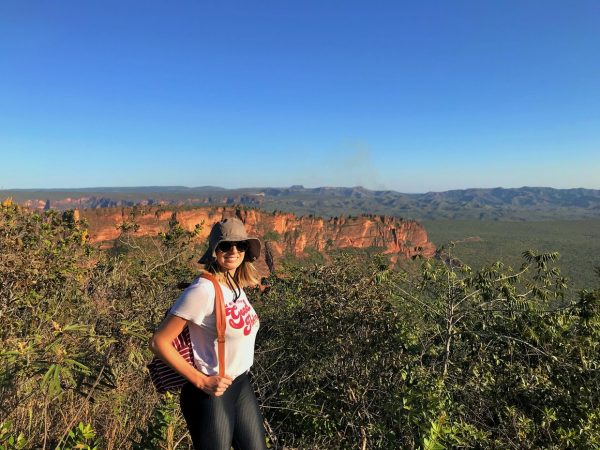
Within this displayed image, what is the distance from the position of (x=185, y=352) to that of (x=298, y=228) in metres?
79.6

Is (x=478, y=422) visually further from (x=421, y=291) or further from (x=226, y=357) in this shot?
(x=226, y=357)

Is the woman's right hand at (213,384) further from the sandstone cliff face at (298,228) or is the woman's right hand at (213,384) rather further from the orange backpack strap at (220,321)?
the sandstone cliff face at (298,228)

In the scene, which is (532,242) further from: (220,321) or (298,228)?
(220,321)

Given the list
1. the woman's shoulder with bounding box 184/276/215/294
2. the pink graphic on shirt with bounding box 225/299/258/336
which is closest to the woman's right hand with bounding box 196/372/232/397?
the pink graphic on shirt with bounding box 225/299/258/336

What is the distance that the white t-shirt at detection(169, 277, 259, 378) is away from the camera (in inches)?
80.0

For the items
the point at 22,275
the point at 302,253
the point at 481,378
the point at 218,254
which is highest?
the point at 218,254

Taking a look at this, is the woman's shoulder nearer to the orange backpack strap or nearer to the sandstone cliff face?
the orange backpack strap

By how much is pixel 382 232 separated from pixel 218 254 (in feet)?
302

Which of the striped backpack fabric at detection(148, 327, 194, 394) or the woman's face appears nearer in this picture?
the striped backpack fabric at detection(148, 327, 194, 394)

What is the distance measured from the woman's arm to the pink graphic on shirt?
254mm

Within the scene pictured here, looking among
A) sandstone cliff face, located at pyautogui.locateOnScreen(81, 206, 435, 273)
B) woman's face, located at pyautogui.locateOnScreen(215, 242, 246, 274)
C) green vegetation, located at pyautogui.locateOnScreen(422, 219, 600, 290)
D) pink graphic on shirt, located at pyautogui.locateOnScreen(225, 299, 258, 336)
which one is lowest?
green vegetation, located at pyautogui.locateOnScreen(422, 219, 600, 290)

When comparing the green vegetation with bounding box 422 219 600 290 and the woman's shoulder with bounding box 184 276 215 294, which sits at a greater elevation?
the woman's shoulder with bounding box 184 276 215 294

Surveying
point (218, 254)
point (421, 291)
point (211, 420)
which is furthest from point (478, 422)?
point (218, 254)

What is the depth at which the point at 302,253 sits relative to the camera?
79.3 metres
